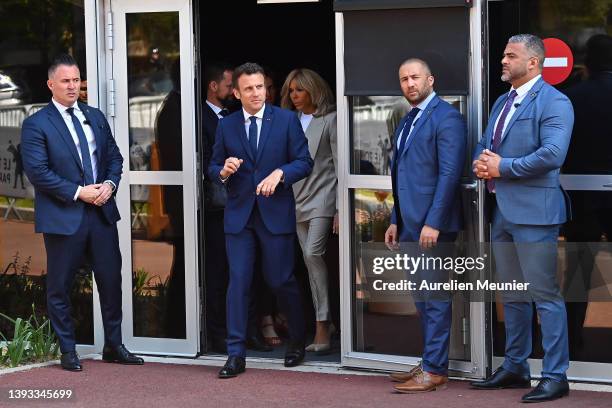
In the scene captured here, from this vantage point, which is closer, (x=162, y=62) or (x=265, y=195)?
(x=265, y=195)

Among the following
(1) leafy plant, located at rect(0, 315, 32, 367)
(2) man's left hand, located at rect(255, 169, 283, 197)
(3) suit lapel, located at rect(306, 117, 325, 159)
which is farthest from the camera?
(3) suit lapel, located at rect(306, 117, 325, 159)

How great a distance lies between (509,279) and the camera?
22.1 feet

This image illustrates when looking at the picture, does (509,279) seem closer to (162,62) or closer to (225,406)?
(225,406)

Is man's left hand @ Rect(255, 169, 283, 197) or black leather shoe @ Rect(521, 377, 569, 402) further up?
man's left hand @ Rect(255, 169, 283, 197)

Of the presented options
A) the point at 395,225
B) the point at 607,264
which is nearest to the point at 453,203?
the point at 395,225

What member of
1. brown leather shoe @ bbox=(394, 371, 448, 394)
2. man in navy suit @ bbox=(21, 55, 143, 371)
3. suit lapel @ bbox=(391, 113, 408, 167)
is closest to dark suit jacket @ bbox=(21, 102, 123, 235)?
man in navy suit @ bbox=(21, 55, 143, 371)

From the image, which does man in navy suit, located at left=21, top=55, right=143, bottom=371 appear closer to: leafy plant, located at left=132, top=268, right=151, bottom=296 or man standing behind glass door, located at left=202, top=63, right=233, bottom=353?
leafy plant, located at left=132, top=268, right=151, bottom=296

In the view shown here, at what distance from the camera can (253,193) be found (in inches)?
289

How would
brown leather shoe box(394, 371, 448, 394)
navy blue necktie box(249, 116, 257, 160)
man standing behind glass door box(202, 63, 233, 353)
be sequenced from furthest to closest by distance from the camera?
man standing behind glass door box(202, 63, 233, 353), navy blue necktie box(249, 116, 257, 160), brown leather shoe box(394, 371, 448, 394)

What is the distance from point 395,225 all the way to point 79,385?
209 centimetres

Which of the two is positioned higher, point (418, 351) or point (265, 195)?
point (265, 195)

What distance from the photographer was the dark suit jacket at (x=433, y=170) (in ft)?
21.9

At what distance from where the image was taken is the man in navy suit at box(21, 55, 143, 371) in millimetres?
7344

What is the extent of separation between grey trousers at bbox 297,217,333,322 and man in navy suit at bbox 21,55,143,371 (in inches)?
51.0
